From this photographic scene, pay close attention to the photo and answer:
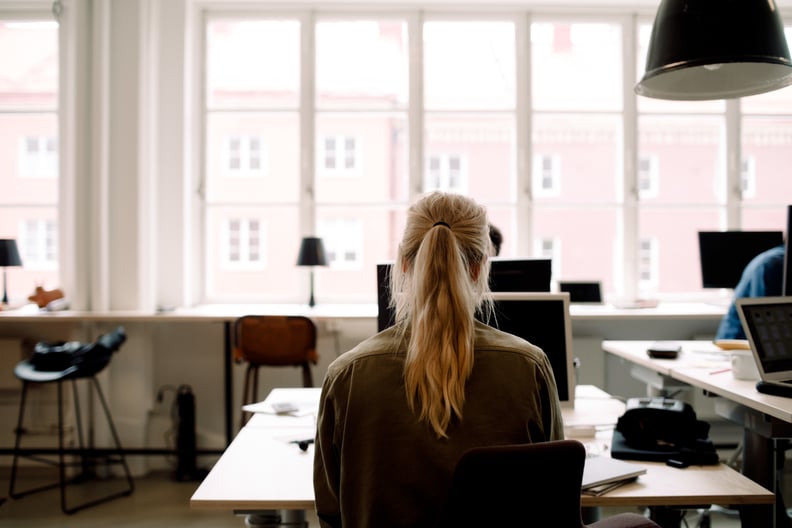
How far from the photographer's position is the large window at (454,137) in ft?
14.9

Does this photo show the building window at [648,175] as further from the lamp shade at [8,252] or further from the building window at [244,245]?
the lamp shade at [8,252]

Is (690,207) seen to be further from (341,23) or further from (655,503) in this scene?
(655,503)

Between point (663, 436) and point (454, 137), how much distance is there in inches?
131

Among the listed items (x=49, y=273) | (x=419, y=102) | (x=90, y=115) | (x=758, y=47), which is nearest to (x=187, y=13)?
(x=90, y=115)

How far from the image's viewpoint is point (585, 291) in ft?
13.9

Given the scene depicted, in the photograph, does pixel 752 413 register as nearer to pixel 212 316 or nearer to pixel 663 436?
pixel 663 436

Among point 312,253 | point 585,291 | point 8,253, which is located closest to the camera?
point 8,253

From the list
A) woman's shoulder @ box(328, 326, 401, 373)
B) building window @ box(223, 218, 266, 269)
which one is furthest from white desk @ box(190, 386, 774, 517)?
building window @ box(223, 218, 266, 269)

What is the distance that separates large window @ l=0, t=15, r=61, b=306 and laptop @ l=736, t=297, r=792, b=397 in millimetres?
4101

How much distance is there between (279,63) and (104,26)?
1.22m

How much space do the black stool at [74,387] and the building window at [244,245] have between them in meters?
1.18

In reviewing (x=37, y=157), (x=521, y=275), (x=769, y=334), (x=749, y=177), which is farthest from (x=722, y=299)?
(x=37, y=157)


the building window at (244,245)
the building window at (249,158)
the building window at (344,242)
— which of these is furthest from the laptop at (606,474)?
the building window at (249,158)

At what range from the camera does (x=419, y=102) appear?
177 inches
